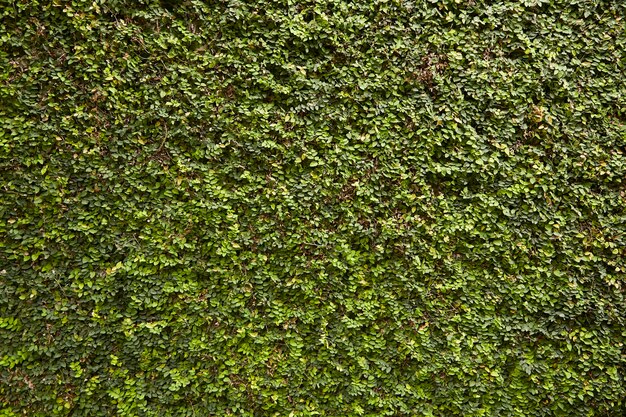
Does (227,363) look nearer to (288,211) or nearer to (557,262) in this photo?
(288,211)

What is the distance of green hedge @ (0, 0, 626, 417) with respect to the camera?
2252 mm

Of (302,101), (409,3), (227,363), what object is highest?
(409,3)

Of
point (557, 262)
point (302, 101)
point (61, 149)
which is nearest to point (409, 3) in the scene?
point (302, 101)

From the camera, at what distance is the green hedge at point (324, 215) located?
7.39ft

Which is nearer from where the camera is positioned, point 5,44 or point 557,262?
point 5,44

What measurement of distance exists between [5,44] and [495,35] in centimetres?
278

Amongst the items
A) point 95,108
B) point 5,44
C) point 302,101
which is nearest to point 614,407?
point 302,101

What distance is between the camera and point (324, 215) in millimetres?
2346

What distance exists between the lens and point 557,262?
2377 mm

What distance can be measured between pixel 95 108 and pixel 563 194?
2771 mm

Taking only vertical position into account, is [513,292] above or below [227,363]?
above

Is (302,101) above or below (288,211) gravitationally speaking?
above

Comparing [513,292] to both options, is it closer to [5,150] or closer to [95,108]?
[95,108]

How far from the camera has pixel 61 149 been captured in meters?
2.23
